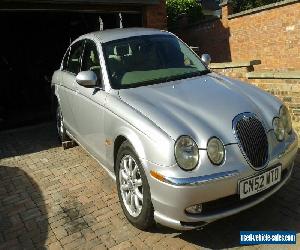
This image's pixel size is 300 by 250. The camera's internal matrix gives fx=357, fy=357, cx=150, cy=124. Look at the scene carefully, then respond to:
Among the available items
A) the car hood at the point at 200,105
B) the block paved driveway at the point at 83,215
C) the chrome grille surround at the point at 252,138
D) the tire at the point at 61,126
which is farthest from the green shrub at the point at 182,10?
the chrome grille surround at the point at 252,138

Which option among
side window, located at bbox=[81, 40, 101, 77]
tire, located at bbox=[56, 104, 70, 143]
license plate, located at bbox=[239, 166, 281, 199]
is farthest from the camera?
tire, located at bbox=[56, 104, 70, 143]

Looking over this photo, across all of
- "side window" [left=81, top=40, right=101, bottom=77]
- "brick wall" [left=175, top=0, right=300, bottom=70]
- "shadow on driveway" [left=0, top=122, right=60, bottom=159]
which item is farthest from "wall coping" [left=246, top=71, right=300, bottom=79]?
"brick wall" [left=175, top=0, right=300, bottom=70]

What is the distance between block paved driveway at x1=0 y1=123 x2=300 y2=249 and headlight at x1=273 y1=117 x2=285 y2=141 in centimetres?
86

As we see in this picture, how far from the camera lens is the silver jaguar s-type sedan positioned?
3.06 metres

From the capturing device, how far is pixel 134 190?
365 centimetres

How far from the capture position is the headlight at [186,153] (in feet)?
9.97

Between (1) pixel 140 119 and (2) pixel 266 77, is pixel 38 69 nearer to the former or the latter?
(2) pixel 266 77

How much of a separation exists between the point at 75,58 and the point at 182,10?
13.7 meters

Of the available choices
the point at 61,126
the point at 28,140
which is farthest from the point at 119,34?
the point at 28,140

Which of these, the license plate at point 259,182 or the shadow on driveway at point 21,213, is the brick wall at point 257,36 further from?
the shadow on driveway at point 21,213

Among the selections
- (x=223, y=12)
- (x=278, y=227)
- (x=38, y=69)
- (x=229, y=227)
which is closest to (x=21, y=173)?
(x=229, y=227)

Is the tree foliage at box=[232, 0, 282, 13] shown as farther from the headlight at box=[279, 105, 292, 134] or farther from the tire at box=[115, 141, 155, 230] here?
the tire at box=[115, 141, 155, 230]

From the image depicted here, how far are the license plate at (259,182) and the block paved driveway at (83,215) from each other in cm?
51

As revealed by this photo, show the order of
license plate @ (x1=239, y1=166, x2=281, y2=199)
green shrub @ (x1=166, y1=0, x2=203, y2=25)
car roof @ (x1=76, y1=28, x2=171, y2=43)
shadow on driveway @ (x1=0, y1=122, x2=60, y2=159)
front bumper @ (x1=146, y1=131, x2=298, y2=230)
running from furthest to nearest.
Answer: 1. green shrub @ (x1=166, y1=0, x2=203, y2=25)
2. shadow on driveway @ (x1=0, y1=122, x2=60, y2=159)
3. car roof @ (x1=76, y1=28, x2=171, y2=43)
4. license plate @ (x1=239, y1=166, x2=281, y2=199)
5. front bumper @ (x1=146, y1=131, x2=298, y2=230)
